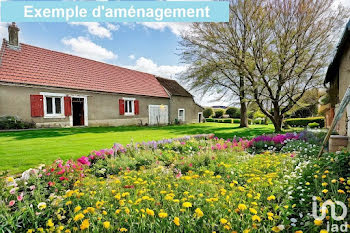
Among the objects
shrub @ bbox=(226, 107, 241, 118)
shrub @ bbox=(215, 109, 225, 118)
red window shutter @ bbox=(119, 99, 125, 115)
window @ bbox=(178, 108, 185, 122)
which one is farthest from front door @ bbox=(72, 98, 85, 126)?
shrub @ bbox=(226, 107, 241, 118)

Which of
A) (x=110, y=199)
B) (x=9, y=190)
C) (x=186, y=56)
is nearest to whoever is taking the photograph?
(x=110, y=199)

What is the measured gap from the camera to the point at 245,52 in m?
14.1

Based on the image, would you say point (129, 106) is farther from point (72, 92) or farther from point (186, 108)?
point (186, 108)

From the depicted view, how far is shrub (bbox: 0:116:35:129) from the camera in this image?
12375 mm

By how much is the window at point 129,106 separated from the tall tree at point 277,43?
888 cm

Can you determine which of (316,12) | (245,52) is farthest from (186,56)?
(316,12)

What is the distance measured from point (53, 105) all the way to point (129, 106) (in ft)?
22.6

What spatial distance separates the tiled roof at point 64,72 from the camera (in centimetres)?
1385

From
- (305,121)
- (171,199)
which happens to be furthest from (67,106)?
(305,121)

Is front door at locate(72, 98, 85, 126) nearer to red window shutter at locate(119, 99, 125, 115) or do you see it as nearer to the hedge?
red window shutter at locate(119, 99, 125, 115)

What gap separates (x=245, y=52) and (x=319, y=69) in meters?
4.63

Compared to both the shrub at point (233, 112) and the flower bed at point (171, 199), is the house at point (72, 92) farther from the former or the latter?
the shrub at point (233, 112)

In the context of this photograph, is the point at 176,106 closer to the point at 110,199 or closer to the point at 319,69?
the point at 319,69

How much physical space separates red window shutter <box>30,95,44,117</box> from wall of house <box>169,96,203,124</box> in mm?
13120
